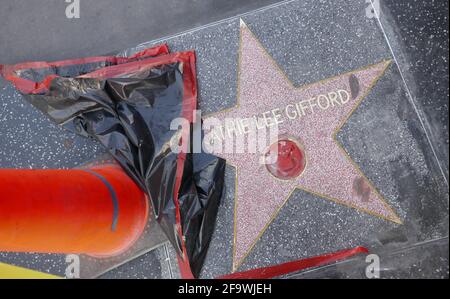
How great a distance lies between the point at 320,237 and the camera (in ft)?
7.98

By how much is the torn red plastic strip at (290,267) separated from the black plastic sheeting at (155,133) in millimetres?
235

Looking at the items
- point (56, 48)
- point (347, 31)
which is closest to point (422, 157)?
point (347, 31)

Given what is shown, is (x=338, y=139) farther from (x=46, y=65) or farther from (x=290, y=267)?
(x=46, y=65)

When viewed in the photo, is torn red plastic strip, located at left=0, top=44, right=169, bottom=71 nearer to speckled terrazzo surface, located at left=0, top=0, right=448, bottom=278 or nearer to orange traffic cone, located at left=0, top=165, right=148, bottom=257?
speckled terrazzo surface, located at left=0, top=0, right=448, bottom=278

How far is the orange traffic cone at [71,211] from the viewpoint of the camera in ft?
5.07

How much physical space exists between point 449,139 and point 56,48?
2.16 m

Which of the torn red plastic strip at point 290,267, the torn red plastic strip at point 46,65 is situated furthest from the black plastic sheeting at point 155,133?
the torn red plastic strip at point 290,267

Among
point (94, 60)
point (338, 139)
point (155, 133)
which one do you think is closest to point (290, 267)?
point (338, 139)

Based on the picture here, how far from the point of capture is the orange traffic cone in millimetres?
1545

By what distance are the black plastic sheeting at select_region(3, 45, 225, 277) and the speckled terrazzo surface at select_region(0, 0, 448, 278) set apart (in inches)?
4.6

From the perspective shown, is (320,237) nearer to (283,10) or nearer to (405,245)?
(405,245)


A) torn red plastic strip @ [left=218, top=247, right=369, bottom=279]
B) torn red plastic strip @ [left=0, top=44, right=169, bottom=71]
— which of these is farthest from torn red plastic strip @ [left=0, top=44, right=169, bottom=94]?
torn red plastic strip @ [left=218, top=247, right=369, bottom=279]

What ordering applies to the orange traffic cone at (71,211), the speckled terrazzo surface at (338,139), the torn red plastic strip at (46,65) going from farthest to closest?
the torn red plastic strip at (46,65) < the speckled terrazzo surface at (338,139) < the orange traffic cone at (71,211)

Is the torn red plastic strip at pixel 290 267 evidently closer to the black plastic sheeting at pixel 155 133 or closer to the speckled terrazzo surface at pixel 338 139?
the speckled terrazzo surface at pixel 338 139
